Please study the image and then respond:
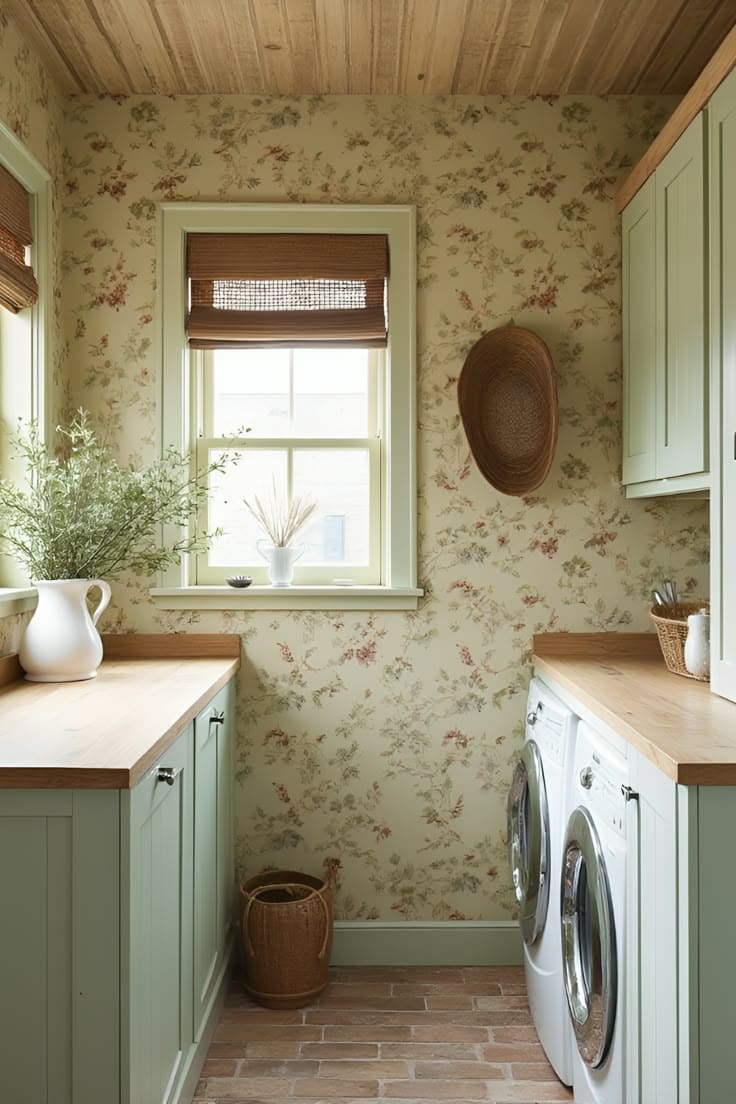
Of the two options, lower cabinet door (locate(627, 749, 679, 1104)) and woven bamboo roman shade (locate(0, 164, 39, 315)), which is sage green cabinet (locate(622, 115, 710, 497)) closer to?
lower cabinet door (locate(627, 749, 679, 1104))

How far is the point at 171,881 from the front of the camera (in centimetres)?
201

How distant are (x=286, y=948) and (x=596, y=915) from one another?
113cm

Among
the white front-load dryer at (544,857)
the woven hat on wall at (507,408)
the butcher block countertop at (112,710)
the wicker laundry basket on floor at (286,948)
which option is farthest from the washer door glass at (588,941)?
the woven hat on wall at (507,408)

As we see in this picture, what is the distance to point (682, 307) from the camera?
2.40 metres

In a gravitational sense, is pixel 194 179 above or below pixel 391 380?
above

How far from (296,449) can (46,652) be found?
3.62 ft

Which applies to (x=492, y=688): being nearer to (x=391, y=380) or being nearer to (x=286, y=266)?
(x=391, y=380)

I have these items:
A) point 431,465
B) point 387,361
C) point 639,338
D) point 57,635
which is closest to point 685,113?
point 639,338

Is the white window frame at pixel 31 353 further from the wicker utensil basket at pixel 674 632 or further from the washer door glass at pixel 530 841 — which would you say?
the wicker utensil basket at pixel 674 632

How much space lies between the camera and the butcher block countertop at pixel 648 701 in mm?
1606

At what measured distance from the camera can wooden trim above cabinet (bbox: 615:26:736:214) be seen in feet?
6.82

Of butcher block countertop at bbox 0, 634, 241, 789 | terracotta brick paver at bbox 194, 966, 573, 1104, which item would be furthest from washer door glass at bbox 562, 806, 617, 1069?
butcher block countertop at bbox 0, 634, 241, 789

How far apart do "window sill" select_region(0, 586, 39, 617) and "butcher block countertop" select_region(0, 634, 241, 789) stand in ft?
0.44

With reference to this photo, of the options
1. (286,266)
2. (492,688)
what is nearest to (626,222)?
(286,266)
